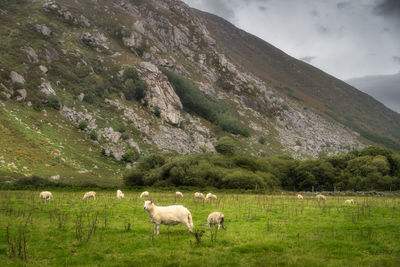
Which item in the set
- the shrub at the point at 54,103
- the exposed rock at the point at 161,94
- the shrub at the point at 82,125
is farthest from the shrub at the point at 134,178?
the exposed rock at the point at 161,94

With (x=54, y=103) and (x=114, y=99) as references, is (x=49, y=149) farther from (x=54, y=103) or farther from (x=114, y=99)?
(x=114, y=99)

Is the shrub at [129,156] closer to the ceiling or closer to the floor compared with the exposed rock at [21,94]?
closer to the floor

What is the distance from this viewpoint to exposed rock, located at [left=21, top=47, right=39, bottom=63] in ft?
330

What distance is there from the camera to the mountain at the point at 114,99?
7658 centimetres

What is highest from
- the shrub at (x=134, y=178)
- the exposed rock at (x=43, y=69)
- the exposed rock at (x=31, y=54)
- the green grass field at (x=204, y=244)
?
the exposed rock at (x=31, y=54)

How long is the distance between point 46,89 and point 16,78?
28.4 ft

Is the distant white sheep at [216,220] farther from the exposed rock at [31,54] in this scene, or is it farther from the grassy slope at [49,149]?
the exposed rock at [31,54]

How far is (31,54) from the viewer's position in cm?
10181

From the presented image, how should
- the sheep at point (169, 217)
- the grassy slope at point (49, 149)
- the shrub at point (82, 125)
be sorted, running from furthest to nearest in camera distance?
1. the shrub at point (82, 125)
2. the grassy slope at point (49, 149)
3. the sheep at point (169, 217)

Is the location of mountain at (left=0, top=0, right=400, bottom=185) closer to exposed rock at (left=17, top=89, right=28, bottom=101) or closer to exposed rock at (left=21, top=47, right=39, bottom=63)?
exposed rock at (left=17, top=89, right=28, bottom=101)

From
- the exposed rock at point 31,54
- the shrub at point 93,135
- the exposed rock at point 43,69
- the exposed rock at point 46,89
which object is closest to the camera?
the shrub at point 93,135

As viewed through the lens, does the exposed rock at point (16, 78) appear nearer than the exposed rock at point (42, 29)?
Yes

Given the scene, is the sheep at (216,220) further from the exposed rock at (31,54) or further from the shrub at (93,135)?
the exposed rock at (31,54)

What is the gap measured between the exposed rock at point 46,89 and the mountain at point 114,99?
2.02 feet
